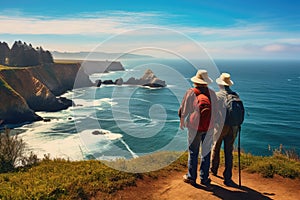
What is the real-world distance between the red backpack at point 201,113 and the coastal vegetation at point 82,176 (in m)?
2.33

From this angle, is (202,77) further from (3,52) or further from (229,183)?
(3,52)

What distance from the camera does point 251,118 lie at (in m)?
55.8

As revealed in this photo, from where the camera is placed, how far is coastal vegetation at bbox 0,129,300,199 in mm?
6504

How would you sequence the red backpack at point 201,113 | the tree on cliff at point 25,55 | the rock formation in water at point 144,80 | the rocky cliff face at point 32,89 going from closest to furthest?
the red backpack at point 201,113 → the rock formation in water at point 144,80 → the rocky cliff face at point 32,89 → the tree on cliff at point 25,55

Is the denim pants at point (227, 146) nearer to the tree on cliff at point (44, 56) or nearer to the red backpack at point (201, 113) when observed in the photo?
the red backpack at point (201, 113)

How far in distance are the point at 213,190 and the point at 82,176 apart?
3.24m

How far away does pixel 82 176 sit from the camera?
292 inches

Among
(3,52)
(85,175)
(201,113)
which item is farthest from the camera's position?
(3,52)

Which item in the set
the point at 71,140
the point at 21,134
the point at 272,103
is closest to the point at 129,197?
the point at 71,140

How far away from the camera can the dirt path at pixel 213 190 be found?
Result: 6723 mm

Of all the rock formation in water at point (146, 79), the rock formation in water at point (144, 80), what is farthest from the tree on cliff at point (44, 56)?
the rock formation in water at point (146, 79)

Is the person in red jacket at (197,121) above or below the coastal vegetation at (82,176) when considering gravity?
above

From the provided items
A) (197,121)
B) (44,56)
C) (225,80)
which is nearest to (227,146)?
(197,121)

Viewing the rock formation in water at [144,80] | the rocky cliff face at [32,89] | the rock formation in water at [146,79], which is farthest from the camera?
Result: the rocky cliff face at [32,89]
